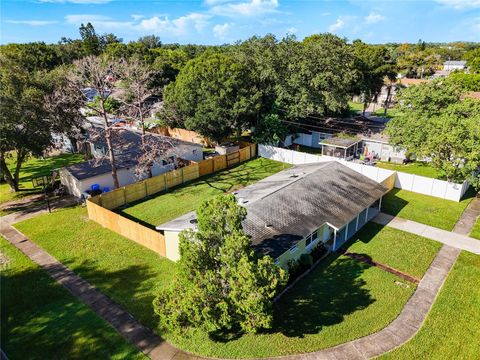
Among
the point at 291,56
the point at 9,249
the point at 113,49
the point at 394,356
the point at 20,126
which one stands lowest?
the point at 394,356

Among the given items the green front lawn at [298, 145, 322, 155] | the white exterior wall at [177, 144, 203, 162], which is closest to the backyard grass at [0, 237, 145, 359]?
the white exterior wall at [177, 144, 203, 162]

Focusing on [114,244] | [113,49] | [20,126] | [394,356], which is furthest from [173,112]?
[113,49]

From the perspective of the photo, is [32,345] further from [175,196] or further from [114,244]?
[175,196]

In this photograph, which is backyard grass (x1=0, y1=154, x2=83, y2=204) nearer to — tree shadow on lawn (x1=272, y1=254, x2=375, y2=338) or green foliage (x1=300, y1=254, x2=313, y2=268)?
green foliage (x1=300, y1=254, x2=313, y2=268)

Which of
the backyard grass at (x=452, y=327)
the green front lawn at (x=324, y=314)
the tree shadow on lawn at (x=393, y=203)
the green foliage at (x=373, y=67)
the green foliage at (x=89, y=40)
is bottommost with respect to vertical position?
the backyard grass at (x=452, y=327)

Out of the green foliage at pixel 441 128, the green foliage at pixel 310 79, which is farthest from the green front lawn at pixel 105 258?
the green foliage at pixel 310 79

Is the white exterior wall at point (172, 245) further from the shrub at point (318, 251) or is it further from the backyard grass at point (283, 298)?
the shrub at point (318, 251)
